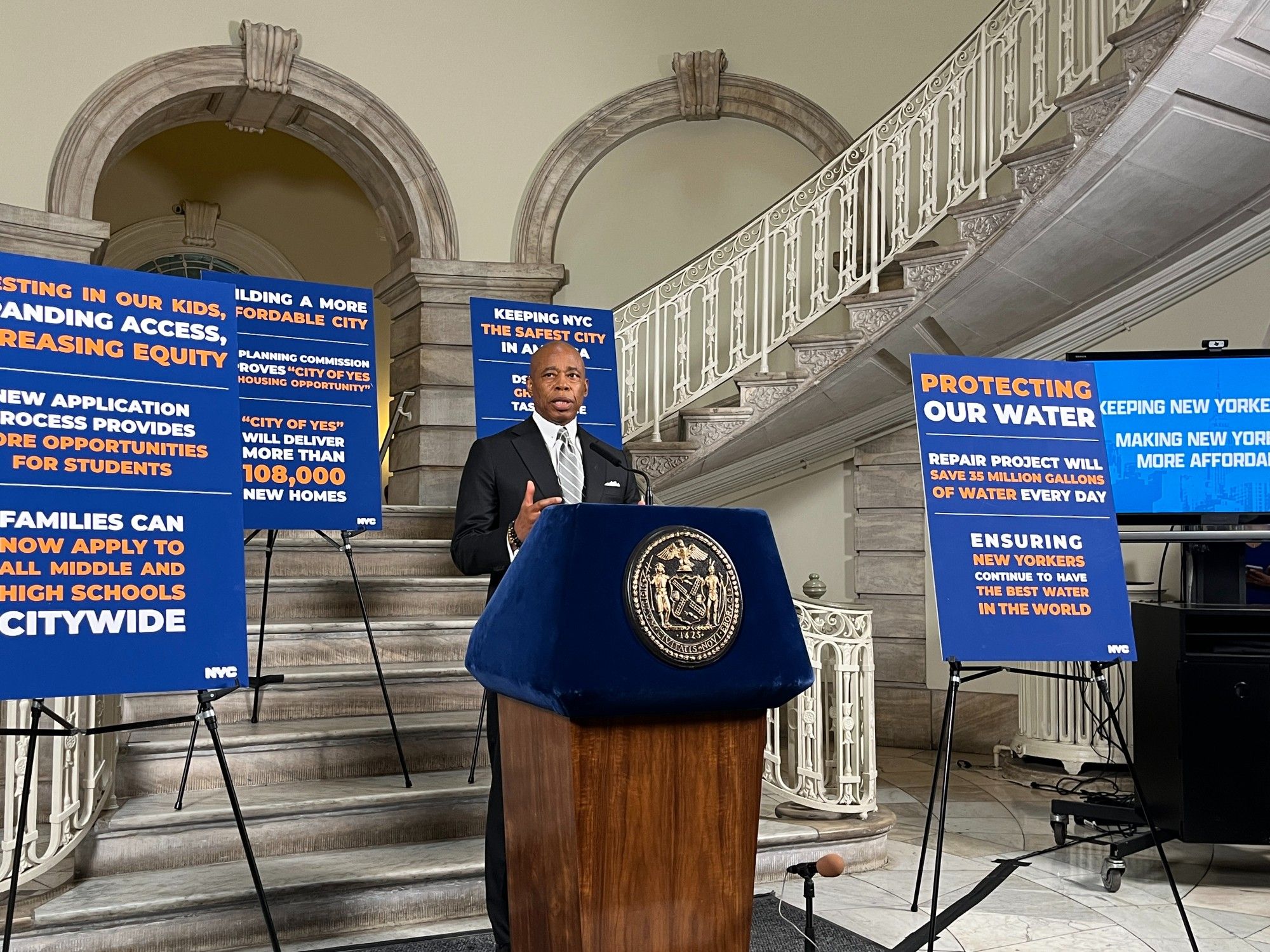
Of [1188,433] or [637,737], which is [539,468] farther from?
[1188,433]

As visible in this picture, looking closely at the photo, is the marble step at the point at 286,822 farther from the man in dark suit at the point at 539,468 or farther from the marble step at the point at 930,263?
the marble step at the point at 930,263

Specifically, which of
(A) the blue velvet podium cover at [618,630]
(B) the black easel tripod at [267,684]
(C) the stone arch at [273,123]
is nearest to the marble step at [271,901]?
(B) the black easel tripod at [267,684]

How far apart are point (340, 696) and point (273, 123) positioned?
4632 millimetres

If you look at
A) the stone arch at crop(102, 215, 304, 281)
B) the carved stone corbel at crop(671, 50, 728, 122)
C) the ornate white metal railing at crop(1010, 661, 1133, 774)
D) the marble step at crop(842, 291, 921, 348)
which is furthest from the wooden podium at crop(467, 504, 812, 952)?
Answer: the stone arch at crop(102, 215, 304, 281)

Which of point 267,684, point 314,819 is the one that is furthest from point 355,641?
point 314,819

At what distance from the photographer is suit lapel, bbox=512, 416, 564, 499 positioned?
242 cm

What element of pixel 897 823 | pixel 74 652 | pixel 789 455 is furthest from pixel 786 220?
pixel 74 652

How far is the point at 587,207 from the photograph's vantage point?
786 cm

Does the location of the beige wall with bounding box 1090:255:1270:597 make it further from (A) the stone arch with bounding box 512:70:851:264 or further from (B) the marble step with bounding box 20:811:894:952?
(B) the marble step with bounding box 20:811:894:952

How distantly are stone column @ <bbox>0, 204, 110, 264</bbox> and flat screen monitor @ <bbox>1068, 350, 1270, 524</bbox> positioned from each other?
17.1 feet

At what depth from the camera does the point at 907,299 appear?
566 cm

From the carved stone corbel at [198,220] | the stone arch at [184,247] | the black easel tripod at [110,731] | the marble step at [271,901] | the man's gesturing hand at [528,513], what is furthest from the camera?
the carved stone corbel at [198,220]

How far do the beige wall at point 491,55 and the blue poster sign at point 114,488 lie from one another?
4640mm

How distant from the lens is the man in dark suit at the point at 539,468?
238 centimetres
